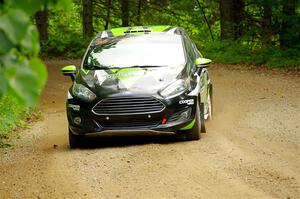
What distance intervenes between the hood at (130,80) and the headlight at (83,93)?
7 cm

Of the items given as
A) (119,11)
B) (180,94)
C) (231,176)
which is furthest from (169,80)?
(119,11)

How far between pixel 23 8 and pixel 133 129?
25.3ft

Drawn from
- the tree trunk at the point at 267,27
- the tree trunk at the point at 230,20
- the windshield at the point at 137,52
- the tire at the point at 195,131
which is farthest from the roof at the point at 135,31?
the tree trunk at the point at 230,20

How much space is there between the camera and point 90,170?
780cm

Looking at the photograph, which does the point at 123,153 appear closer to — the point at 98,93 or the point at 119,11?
the point at 98,93

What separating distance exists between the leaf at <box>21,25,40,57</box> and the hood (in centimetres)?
758

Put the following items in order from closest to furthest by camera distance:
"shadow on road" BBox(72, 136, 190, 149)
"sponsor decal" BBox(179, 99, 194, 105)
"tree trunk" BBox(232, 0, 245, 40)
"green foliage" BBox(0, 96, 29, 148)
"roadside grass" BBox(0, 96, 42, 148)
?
"sponsor decal" BBox(179, 99, 194, 105)
"shadow on road" BBox(72, 136, 190, 149)
"roadside grass" BBox(0, 96, 42, 148)
"green foliage" BBox(0, 96, 29, 148)
"tree trunk" BBox(232, 0, 245, 40)

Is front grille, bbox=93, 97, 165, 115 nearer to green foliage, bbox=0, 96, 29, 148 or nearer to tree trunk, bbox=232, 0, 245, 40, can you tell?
green foliage, bbox=0, 96, 29, 148

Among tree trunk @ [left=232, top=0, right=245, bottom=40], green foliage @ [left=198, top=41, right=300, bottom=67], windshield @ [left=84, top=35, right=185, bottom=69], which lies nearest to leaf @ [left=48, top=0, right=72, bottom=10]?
windshield @ [left=84, top=35, right=185, bottom=69]

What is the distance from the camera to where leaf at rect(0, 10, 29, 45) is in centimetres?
145

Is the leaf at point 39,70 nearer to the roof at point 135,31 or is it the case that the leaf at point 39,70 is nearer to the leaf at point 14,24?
the leaf at point 14,24

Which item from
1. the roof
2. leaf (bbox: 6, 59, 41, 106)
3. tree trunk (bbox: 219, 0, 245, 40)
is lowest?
tree trunk (bbox: 219, 0, 245, 40)

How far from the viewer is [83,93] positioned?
940 cm

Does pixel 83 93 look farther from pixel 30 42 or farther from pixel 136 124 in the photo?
pixel 30 42
